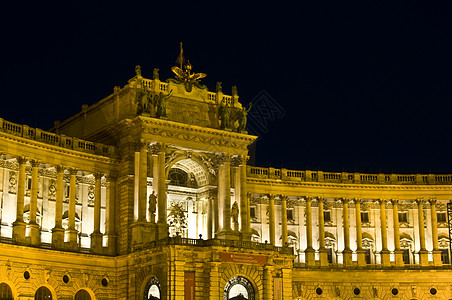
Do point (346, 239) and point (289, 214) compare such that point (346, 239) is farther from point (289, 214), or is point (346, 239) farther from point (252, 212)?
point (252, 212)

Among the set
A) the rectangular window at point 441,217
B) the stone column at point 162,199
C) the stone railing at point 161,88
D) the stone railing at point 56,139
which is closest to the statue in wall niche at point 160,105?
the stone railing at point 161,88

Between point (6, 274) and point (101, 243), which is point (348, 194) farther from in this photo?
point (6, 274)

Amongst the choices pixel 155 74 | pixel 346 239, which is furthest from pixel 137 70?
pixel 346 239

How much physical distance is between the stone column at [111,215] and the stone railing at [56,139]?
8.90ft

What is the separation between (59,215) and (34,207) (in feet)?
9.82

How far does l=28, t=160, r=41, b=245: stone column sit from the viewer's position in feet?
239

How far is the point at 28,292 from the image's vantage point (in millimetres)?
70750

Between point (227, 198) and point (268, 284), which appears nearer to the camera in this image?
A: point (268, 284)

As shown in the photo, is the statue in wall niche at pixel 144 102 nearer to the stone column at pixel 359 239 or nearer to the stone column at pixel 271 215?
the stone column at pixel 271 215

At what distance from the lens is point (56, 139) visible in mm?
77188

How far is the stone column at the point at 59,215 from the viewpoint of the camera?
74.5 meters

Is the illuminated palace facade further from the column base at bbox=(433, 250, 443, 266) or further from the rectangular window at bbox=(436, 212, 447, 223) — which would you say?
the rectangular window at bbox=(436, 212, 447, 223)

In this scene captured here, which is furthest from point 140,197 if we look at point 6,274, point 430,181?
point 430,181

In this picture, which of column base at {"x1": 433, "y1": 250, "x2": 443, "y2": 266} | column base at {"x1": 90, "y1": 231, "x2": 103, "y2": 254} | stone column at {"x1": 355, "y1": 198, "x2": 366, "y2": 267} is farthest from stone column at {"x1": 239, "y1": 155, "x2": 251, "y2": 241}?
column base at {"x1": 433, "y1": 250, "x2": 443, "y2": 266}
